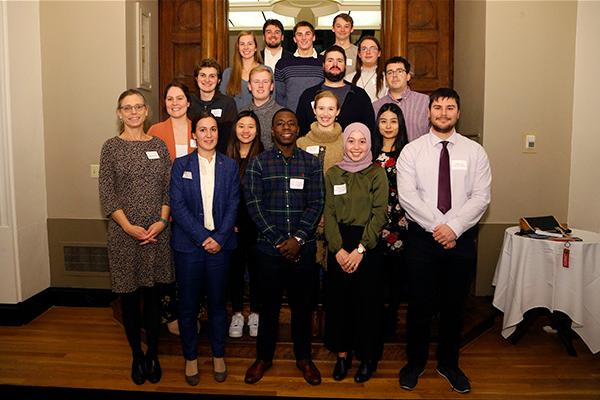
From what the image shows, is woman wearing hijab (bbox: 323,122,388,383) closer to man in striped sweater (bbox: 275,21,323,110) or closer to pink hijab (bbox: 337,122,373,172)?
pink hijab (bbox: 337,122,373,172)

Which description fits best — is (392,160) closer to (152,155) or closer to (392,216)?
(392,216)

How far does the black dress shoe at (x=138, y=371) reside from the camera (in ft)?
9.04

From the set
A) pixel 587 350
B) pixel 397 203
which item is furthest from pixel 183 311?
pixel 587 350

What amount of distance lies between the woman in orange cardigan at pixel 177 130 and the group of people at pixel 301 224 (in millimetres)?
206

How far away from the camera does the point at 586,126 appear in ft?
12.5

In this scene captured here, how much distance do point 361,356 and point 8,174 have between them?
284 centimetres

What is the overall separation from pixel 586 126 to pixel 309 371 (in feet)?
9.35

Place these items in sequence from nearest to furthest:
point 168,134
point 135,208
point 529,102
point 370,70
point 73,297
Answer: point 135,208 → point 168,134 → point 370,70 → point 529,102 → point 73,297

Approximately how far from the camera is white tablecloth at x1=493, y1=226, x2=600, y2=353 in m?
3.11

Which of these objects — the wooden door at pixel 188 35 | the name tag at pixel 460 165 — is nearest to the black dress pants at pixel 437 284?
the name tag at pixel 460 165

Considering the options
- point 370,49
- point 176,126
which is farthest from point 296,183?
point 370,49

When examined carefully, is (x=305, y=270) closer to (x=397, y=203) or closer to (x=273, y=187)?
(x=273, y=187)

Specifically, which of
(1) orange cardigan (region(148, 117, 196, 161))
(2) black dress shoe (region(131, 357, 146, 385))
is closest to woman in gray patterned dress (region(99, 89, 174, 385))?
(2) black dress shoe (region(131, 357, 146, 385))

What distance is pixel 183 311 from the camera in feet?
8.80
